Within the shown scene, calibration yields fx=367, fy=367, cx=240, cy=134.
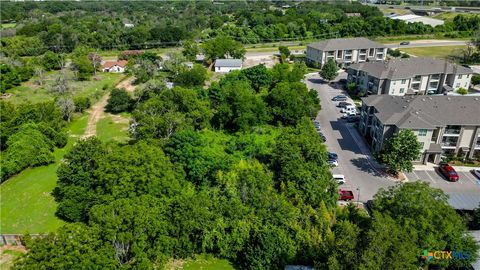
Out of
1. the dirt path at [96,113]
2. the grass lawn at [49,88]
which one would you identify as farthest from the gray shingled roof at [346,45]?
the grass lawn at [49,88]

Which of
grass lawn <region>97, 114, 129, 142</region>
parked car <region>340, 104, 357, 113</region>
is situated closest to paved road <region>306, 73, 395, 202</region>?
parked car <region>340, 104, 357, 113</region>

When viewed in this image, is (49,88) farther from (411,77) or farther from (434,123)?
(434,123)

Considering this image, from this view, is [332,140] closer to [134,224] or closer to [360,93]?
[360,93]

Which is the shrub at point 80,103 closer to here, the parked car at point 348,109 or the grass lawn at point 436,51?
the parked car at point 348,109

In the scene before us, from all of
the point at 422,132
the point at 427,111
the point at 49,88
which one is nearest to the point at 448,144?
the point at 427,111

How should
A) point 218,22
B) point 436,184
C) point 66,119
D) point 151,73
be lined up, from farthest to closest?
1. point 218,22
2. point 151,73
3. point 66,119
4. point 436,184

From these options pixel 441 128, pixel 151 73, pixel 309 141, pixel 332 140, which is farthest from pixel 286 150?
pixel 151 73
